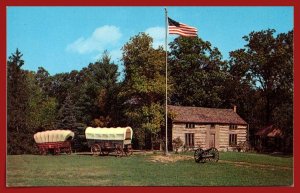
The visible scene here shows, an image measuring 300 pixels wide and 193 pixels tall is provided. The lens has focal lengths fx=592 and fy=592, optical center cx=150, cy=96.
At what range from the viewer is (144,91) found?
27766mm

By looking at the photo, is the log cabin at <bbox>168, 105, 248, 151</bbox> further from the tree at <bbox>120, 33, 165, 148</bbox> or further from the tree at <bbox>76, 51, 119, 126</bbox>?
the tree at <bbox>76, 51, 119, 126</bbox>

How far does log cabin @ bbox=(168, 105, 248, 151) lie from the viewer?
27.1 metres

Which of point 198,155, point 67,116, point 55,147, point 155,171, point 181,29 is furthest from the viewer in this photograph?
point 55,147

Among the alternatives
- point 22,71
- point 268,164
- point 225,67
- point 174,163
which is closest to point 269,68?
point 225,67

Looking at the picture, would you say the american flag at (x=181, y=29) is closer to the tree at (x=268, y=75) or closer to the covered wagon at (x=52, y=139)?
the tree at (x=268, y=75)

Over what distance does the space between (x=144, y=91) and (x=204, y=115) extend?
3.03 m

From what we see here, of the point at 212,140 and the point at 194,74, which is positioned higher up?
the point at 194,74

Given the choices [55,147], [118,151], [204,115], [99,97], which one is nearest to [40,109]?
[55,147]

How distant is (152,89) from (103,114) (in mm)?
2578

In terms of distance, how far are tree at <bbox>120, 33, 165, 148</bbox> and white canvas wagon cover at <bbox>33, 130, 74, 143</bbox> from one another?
293 cm

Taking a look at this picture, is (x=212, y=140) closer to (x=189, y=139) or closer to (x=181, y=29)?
(x=189, y=139)

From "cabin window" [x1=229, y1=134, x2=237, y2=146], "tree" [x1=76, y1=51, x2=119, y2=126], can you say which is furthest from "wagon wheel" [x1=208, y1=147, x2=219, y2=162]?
"tree" [x1=76, y1=51, x2=119, y2=126]

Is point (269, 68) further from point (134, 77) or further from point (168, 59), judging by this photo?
point (134, 77)

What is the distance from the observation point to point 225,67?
26375mm
